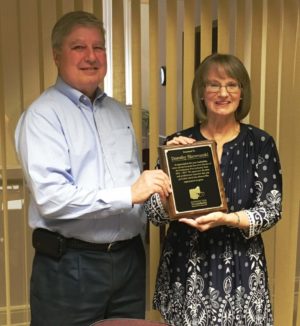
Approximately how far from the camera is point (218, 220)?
150 cm

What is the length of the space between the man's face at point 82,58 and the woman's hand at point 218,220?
0.54 metres

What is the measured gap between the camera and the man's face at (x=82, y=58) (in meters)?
1.56

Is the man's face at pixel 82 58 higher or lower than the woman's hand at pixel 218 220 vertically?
higher

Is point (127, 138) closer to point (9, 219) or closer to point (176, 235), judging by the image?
point (176, 235)

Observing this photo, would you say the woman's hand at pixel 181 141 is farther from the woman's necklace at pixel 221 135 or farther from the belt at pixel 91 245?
the belt at pixel 91 245

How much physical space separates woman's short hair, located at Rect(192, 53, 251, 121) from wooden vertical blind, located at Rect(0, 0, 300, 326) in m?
0.52

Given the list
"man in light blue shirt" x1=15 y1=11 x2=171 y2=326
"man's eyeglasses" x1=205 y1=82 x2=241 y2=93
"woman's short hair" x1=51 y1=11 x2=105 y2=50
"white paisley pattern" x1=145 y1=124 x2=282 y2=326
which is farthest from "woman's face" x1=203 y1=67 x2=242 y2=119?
"woman's short hair" x1=51 y1=11 x2=105 y2=50

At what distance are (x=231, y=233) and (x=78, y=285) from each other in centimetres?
52

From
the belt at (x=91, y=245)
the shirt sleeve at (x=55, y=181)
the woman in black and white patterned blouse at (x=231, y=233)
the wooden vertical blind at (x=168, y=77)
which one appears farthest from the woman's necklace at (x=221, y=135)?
the wooden vertical blind at (x=168, y=77)

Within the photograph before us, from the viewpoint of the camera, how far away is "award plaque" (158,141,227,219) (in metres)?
1.53

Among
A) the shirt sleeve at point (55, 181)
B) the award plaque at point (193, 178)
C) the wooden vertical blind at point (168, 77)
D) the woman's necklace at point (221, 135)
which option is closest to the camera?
the shirt sleeve at point (55, 181)

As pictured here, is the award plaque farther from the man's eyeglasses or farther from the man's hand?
the man's eyeglasses

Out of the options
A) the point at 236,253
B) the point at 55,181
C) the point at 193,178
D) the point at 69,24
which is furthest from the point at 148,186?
the point at 69,24

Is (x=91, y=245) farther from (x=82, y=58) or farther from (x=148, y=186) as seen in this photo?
(x=82, y=58)
